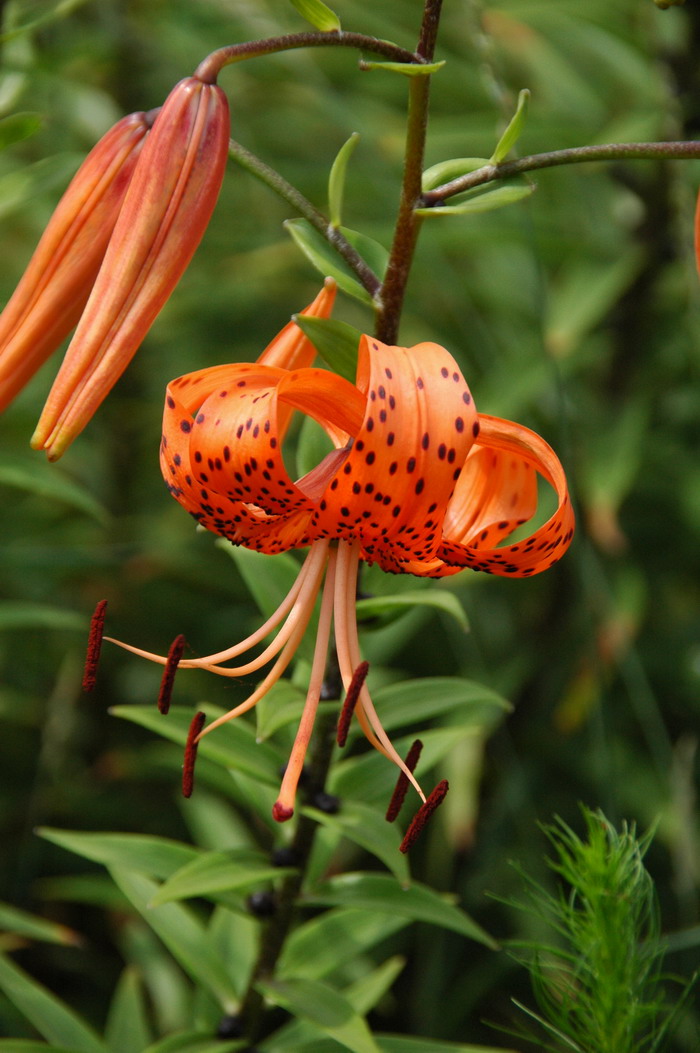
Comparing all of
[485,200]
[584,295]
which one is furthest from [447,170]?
[584,295]

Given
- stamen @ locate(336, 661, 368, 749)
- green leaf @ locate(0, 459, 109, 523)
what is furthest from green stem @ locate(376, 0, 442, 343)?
green leaf @ locate(0, 459, 109, 523)

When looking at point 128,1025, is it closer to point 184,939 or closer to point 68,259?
point 184,939

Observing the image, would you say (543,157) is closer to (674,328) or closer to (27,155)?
(674,328)

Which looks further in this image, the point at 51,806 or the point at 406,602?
the point at 51,806

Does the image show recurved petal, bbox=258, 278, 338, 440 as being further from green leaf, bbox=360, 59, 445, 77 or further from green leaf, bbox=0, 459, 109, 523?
green leaf, bbox=0, 459, 109, 523

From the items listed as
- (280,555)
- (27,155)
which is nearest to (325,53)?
(27,155)
